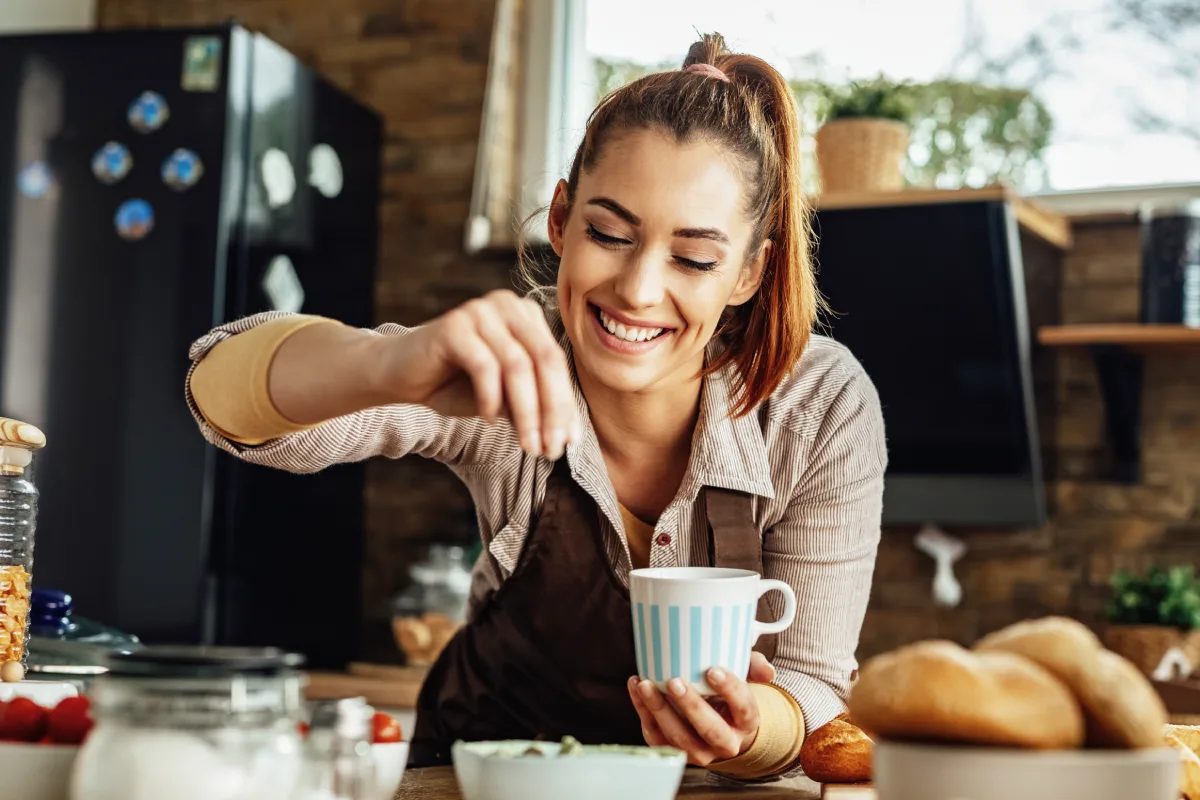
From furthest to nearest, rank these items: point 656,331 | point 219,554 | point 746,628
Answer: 1. point 219,554
2. point 656,331
3. point 746,628

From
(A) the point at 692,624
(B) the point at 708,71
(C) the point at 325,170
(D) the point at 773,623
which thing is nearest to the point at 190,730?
(A) the point at 692,624

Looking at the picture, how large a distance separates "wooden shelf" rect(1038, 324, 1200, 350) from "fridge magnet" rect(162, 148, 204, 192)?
167cm

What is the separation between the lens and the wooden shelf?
2455 millimetres

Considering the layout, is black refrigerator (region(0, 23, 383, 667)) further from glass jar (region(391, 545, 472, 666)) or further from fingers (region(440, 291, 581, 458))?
fingers (region(440, 291, 581, 458))

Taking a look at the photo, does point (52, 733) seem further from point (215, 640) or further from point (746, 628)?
point (215, 640)

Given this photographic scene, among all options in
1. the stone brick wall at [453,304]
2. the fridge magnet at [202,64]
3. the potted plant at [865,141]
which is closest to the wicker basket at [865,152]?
the potted plant at [865,141]

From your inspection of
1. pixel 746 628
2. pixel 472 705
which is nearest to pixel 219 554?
pixel 472 705

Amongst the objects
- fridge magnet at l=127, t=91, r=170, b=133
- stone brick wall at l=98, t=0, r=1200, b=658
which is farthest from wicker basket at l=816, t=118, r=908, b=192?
fridge magnet at l=127, t=91, r=170, b=133

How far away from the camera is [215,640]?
2.59m

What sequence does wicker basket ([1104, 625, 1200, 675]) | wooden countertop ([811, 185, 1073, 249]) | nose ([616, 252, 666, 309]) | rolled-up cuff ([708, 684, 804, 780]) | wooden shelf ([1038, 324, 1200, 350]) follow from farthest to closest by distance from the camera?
wooden countertop ([811, 185, 1073, 249]) → wooden shelf ([1038, 324, 1200, 350]) → wicker basket ([1104, 625, 1200, 675]) → nose ([616, 252, 666, 309]) → rolled-up cuff ([708, 684, 804, 780])

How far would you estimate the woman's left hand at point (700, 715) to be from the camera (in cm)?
94

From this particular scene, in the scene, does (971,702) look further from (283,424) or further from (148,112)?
(148,112)

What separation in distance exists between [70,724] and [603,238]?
69 centimetres

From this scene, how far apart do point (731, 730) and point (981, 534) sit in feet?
6.28
